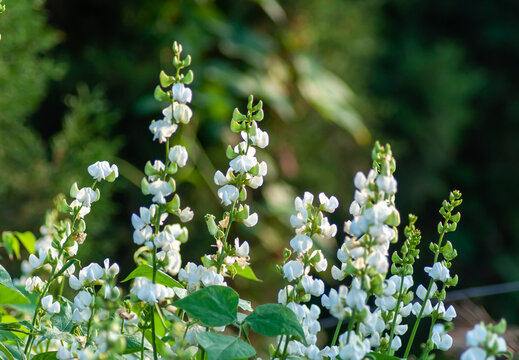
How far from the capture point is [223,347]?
1.17 ft

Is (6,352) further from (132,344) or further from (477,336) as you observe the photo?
(477,336)

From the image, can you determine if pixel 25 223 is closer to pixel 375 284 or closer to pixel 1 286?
pixel 1 286

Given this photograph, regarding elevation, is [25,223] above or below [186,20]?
below

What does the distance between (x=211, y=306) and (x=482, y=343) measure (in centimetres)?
15

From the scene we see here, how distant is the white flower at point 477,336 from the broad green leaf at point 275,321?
0.30 feet

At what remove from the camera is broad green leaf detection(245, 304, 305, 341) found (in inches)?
14.4

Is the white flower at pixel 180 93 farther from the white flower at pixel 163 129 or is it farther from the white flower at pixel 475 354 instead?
the white flower at pixel 475 354

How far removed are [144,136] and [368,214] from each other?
1.90 m

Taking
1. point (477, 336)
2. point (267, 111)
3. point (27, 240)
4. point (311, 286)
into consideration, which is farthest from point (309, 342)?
point (267, 111)

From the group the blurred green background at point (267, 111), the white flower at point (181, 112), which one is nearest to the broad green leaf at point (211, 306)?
the white flower at point (181, 112)

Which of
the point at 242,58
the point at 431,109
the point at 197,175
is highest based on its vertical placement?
the point at 431,109

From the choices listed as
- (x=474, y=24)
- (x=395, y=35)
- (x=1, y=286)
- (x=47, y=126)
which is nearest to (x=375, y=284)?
(x=1, y=286)

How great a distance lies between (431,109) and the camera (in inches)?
149

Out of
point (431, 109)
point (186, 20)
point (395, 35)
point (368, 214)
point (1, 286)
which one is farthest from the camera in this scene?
point (395, 35)
